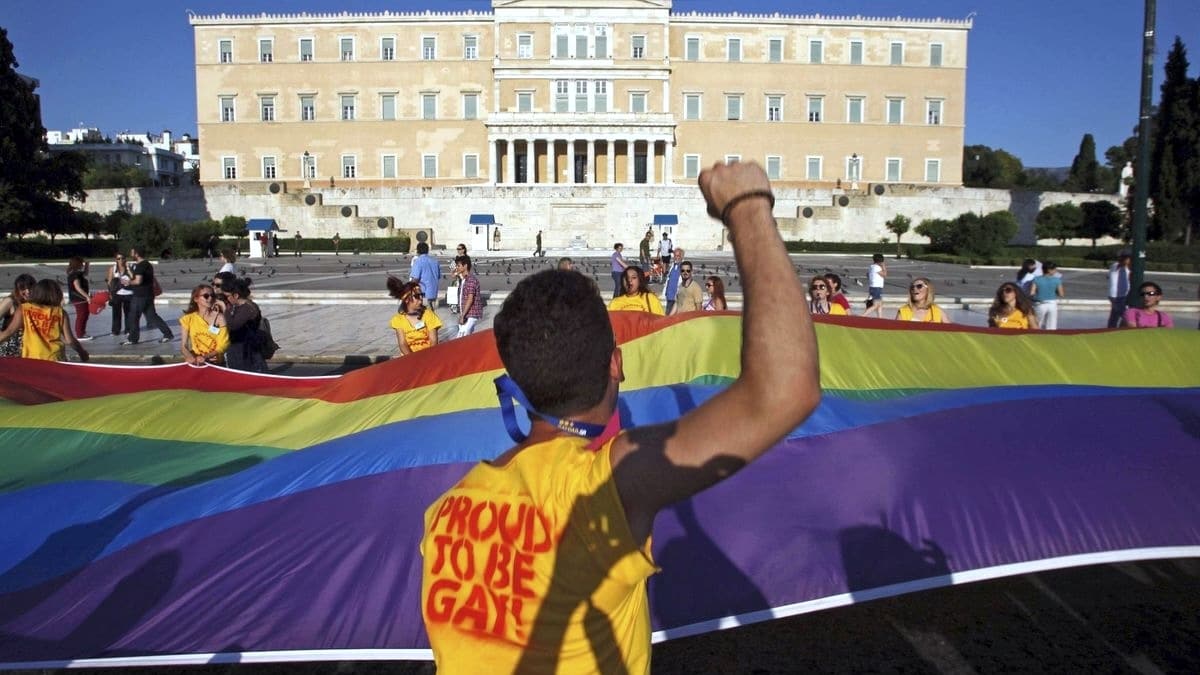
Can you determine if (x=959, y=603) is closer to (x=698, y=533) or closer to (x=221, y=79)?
(x=698, y=533)

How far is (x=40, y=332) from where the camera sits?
6.73 metres

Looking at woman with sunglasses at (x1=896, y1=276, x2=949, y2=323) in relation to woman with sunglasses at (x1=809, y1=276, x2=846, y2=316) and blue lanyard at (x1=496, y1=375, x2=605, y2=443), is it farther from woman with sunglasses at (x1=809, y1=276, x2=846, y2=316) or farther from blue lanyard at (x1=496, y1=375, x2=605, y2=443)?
blue lanyard at (x1=496, y1=375, x2=605, y2=443)

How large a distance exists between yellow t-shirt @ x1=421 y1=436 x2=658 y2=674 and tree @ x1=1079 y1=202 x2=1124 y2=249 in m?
61.3

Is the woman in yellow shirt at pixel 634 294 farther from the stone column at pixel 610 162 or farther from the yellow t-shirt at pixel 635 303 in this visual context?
the stone column at pixel 610 162

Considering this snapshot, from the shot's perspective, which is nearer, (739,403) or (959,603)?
(739,403)

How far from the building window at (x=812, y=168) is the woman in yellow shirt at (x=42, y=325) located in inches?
2465

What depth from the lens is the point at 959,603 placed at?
14.2ft

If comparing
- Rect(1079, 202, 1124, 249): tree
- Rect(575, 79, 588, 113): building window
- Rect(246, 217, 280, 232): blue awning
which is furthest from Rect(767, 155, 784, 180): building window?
Rect(246, 217, 280, 232): blue awning

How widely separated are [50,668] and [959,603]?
150 inches

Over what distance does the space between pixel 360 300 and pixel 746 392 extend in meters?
18.4

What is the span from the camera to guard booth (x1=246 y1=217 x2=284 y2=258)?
1705 inches

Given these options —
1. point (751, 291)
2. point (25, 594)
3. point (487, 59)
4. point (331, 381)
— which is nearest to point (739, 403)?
point (751, 291)

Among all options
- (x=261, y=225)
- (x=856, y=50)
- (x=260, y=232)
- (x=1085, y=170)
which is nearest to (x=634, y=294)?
(x=260, y=232)

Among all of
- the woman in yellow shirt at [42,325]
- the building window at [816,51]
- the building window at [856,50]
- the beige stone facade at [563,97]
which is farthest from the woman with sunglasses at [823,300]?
the building window at [856,50]
